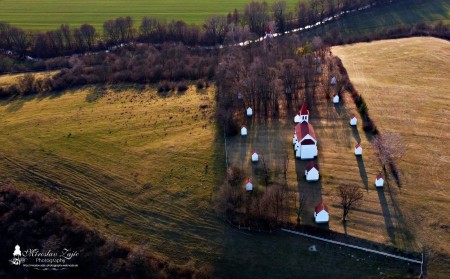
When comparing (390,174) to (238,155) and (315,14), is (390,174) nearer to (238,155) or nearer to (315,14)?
(238,155)

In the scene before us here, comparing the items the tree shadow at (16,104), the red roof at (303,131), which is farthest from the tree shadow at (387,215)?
the tree shadow at (16,104)

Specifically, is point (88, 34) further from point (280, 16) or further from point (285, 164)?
point (285, 164)

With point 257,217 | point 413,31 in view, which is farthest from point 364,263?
point 413,31

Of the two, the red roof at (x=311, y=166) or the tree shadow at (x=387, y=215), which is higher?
the red roof at (x=311, y=166)

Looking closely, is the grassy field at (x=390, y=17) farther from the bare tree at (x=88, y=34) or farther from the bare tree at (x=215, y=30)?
the bare tree at (x=88, y=34)

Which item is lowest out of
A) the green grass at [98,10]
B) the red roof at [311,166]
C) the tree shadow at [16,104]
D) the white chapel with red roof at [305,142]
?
the red roof at [311,166]

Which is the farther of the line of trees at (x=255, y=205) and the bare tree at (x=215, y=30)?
the bare tree at (x=215, y=30)

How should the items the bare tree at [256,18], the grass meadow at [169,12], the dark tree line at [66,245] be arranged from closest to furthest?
the dark tree line at [66,245], the bare tree at [256,18], the grass meadow at [169,12]

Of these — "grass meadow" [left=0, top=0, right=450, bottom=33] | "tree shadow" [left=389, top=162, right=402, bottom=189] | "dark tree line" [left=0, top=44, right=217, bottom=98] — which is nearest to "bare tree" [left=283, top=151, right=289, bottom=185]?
"tree shadow" [left=389, top=162, right=402, bottom=189]

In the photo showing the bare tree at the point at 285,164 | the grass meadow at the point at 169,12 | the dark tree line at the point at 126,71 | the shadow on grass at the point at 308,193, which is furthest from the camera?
the grass meadow at the point at 169,12
